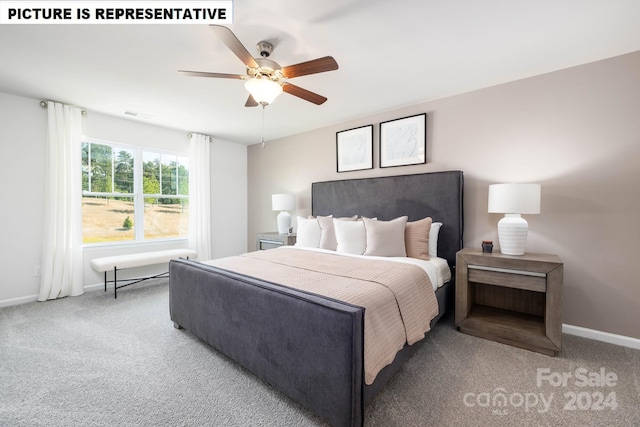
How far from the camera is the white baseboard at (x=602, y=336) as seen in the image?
7.28 feet

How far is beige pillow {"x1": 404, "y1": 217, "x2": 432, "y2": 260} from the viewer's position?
2787 mm

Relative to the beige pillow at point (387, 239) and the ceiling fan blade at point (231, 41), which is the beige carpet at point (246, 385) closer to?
the beige pillow at point (387, 239)

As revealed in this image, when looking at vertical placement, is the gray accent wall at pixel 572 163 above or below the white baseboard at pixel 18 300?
above

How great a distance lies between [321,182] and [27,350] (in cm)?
353

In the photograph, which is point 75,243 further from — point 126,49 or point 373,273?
point 373,273

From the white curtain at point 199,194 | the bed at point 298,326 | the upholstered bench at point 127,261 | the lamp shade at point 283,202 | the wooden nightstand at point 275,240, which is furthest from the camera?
the white curtain at point 199,194

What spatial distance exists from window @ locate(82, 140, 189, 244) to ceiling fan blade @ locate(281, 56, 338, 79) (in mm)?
3427

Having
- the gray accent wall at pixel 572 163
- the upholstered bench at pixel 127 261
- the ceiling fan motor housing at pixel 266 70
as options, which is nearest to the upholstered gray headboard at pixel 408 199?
the gray accent wall at pixel 572 163

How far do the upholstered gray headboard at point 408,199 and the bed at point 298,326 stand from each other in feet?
0.04

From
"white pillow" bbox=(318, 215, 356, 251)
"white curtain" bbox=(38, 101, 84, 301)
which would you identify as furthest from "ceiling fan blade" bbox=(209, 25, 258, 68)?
"white curtain" bbox=(38, 101, 84, 301)

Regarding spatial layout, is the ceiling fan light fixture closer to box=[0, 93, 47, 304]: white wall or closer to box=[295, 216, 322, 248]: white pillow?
box=[295, 216, 322, 248]: white pillow

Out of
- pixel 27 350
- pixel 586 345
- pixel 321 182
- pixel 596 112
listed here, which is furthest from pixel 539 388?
pixel 27 350

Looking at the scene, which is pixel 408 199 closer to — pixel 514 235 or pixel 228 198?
→ pixel 514 235

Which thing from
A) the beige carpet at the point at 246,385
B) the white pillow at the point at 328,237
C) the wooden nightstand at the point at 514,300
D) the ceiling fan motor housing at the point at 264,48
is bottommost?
the beige carpet at the point at 246,385
